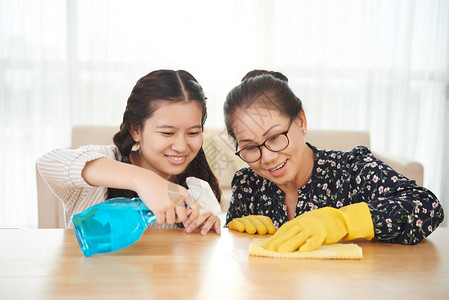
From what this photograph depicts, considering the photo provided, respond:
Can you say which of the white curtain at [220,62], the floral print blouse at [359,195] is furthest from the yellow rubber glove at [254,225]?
the white curtain at [220,62]

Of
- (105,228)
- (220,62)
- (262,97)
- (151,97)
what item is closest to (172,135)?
(151,97)

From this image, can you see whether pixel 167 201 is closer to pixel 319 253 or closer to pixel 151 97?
pixel 319 253

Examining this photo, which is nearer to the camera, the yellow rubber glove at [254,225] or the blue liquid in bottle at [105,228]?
the blue liquid in bottle at [105,228]

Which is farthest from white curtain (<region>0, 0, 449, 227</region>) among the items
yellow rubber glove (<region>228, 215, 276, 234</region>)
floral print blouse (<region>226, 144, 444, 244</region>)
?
yellow rubber glove (<region>228, 215, 276, 234</region>)

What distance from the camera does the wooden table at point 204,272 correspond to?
0.65 meters

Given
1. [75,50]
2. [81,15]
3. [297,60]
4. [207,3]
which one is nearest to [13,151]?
[75,50]

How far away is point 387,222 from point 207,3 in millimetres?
3214

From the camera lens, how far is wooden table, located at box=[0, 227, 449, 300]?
2.12ft

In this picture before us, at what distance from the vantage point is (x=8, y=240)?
92cm

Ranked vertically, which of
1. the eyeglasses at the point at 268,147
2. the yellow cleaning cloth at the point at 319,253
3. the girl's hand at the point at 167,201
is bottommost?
the yellow cleaning cloth at the point at 319,253

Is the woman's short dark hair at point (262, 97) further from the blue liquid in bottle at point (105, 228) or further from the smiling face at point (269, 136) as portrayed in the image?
the blue liquid in bottle at point (105, 228)

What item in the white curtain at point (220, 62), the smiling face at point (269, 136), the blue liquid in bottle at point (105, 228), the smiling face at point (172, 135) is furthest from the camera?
the white curtain at point (220, 62)

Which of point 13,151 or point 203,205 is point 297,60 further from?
point 203,205

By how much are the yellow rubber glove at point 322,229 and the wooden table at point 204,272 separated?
1.6 inches
